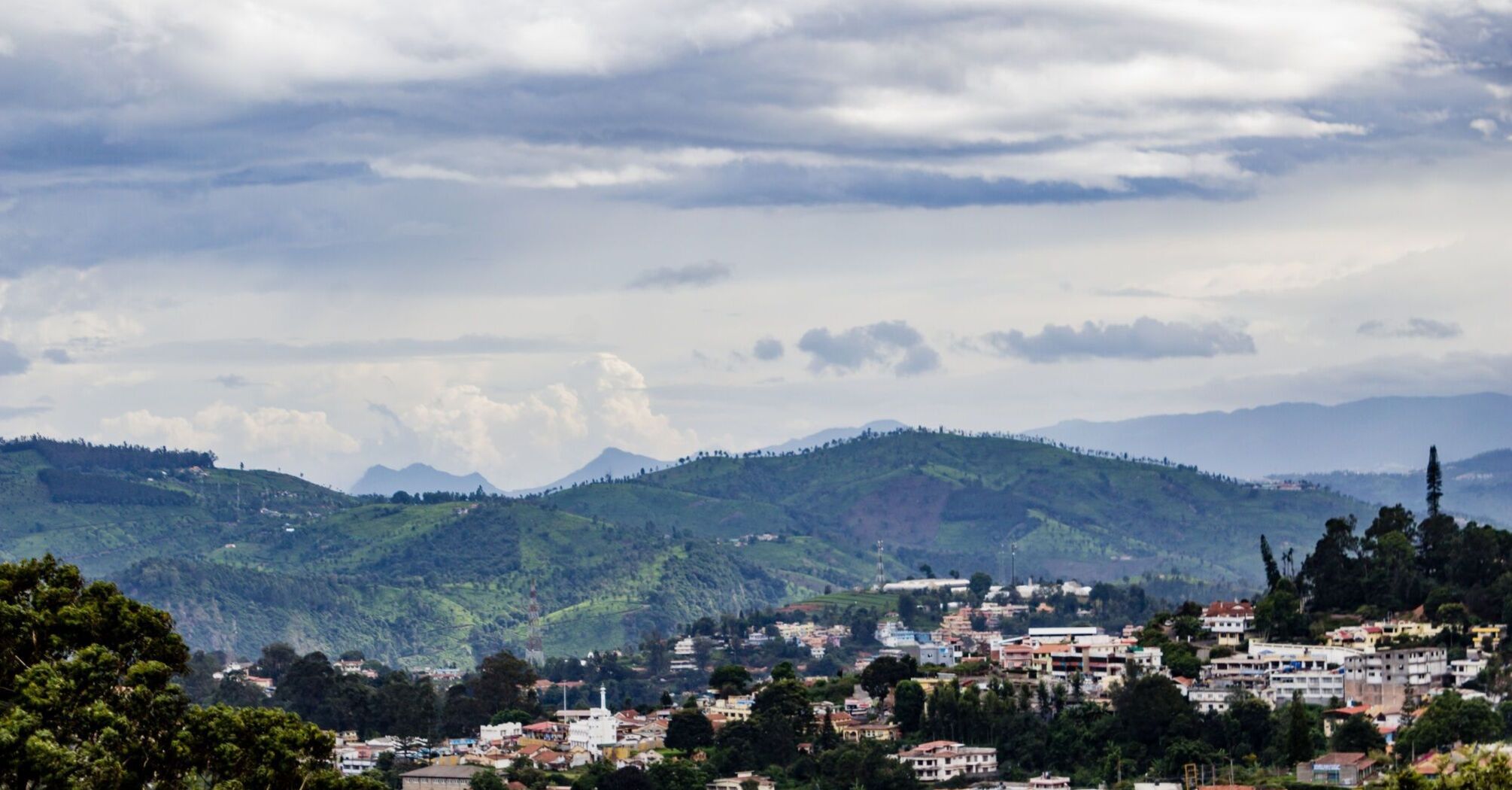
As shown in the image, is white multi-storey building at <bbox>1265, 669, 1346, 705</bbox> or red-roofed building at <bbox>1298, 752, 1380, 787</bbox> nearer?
red-roofed building at <bbox>1298, 752, 1380, 787</bbox>

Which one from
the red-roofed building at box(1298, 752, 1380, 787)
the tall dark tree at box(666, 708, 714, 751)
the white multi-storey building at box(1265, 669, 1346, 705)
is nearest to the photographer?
the red-roofed building at box(1298, 752, 1380, 787)

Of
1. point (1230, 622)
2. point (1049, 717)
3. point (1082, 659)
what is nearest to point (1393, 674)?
point (1230, 622)

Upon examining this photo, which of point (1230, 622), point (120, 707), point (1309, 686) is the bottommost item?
point (1309, 686)

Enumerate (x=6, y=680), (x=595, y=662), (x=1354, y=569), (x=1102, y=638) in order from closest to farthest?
(x=6, y=680) → (x=1354, y=569) → (x=1102, y=638) → (x=595, y=662)

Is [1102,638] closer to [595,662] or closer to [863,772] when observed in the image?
[863,772]

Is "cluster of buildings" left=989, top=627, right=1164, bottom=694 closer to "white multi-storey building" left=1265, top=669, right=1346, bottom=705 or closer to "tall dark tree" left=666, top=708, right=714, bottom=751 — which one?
"white multi-storey building" left=1265, top=669, right=1346, bottom=705

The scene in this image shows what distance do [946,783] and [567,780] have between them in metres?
17.7

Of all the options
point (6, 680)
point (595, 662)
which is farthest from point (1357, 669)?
point (595, 662)

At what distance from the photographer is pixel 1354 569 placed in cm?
11019

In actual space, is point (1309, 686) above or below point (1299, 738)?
A: above

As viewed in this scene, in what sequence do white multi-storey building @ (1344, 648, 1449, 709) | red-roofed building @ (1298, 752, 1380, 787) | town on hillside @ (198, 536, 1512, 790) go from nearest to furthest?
red-roofed building @ (1298, 752, 1380, 787) → town on hillside @ (198, 536, 1512, 790) → white multi-storey building @ (1344, 648, 1449, 709)

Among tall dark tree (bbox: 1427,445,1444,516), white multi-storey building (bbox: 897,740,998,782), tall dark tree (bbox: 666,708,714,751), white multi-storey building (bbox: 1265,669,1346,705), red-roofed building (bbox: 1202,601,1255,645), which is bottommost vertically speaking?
white multi-storey building (bbox: 897,740,998,782)

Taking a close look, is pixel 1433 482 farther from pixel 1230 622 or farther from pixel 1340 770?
pixel 1340 770

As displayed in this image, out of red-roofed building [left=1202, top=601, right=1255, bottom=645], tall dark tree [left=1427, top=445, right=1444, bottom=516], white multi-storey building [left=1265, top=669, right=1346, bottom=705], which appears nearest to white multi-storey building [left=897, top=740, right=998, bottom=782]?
white multi-storey building [left=1265, top=669, right=1346, bottom=705]
